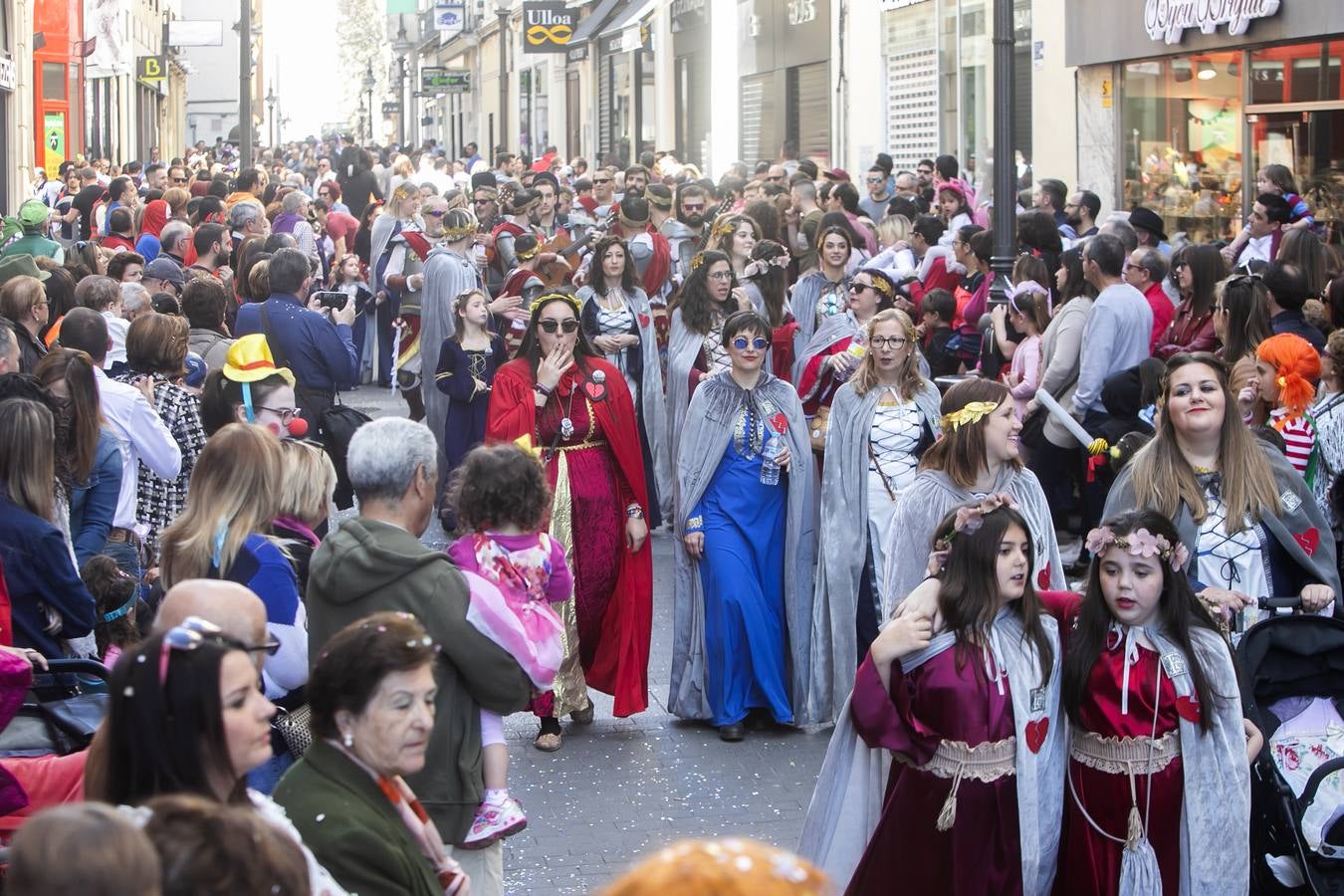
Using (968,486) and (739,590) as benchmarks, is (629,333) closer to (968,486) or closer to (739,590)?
(739,590)

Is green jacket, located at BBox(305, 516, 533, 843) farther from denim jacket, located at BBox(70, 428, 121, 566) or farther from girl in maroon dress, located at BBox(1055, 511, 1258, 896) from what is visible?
→ denim jacket, located at BBox(70, 428, 121, 566)

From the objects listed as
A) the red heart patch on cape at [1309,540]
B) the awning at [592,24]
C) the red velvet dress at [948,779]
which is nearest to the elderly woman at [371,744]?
the red velvet dress at [948,779]

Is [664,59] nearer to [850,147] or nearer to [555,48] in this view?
[555,48]

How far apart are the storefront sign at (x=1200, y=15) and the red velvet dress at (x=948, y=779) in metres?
11.3

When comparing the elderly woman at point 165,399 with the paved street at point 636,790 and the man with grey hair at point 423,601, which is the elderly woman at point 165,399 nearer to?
the paved street at point 636,790

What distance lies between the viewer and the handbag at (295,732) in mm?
4445

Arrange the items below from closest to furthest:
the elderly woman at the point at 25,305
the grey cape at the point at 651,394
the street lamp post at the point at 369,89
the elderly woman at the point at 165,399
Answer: the elderly woman at the point at 165,399 → the elderly woman at the point at 25,305 → the grey cape at the point at 651,394 → the street lamp post at the point at 369,89

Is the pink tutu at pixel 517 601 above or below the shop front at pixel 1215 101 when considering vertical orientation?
below

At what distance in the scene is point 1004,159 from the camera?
437 inches

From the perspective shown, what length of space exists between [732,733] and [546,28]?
114 feet

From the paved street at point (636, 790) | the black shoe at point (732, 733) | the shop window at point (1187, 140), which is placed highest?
the shop window at point (1187, 140)

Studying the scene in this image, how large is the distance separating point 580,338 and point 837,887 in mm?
3548

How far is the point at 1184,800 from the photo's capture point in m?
4.98

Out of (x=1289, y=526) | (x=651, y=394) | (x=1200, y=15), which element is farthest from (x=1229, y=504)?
(x=1200, y=15)
